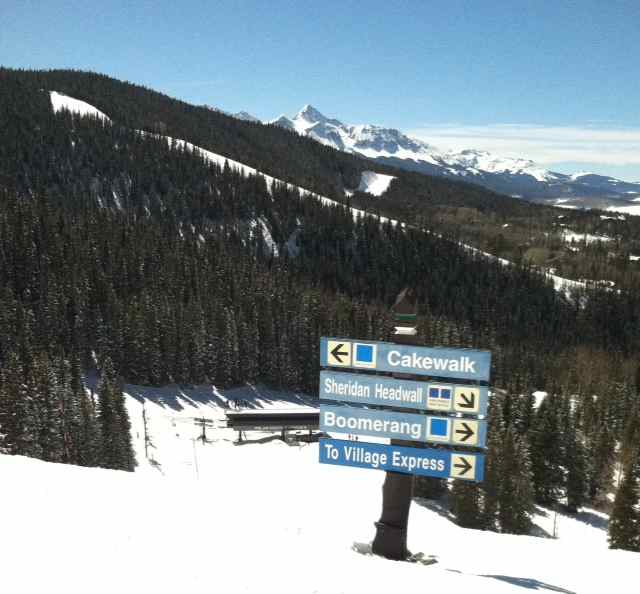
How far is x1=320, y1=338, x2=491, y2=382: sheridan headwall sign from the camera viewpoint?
15.5 meters

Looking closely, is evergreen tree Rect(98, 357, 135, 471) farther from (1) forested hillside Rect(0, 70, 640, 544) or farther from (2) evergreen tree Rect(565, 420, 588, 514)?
(2) evergreen tree Rect(565, 420, 588, 514)

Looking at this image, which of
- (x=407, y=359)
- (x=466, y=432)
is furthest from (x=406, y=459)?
(x=407, y=359)

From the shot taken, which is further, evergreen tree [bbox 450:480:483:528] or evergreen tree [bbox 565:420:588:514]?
evergreen tree [bbox 565:420:588:514]

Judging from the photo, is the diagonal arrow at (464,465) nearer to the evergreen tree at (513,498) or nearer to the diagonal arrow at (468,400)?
the diagonal arrow at (468,400)

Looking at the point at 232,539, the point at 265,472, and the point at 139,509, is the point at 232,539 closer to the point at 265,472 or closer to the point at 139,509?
the point at 139,509

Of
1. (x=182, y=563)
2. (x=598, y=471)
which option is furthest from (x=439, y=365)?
(x=598, y=471)

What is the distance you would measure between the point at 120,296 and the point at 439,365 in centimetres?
11098

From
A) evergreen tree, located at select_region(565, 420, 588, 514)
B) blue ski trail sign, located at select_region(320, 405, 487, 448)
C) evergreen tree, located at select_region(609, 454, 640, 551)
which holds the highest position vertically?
blue ski trail sign, located at select_region(320, 405, 487, 448)

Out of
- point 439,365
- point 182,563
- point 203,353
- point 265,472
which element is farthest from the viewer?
point 203,353

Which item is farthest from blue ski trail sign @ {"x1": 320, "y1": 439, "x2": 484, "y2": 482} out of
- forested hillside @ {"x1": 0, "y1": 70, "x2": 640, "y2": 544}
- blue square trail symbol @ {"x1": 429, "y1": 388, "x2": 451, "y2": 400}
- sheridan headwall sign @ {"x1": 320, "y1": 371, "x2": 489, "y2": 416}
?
forested hillside @ {"x1": 0, "y1": 70, "x2": 640, "y2": 544}

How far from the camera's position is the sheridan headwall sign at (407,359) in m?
15.5

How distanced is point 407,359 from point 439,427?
2.26 metres

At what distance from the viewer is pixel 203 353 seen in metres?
107

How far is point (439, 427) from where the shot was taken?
52.6ft
